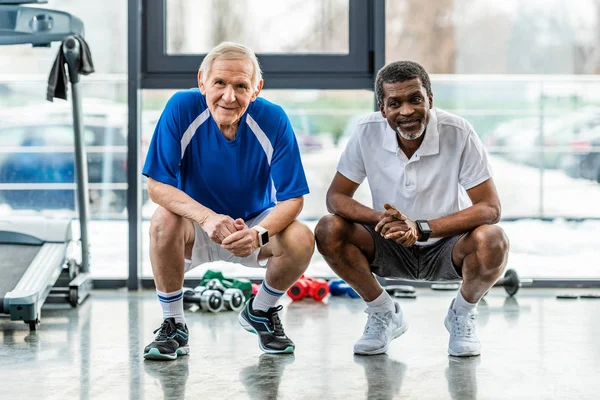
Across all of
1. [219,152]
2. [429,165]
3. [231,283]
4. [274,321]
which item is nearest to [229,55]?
[219,152]

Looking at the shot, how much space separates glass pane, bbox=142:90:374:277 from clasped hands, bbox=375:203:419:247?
186cm

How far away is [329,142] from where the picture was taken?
15.4 ft

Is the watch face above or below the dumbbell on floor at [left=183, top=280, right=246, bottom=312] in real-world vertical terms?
above

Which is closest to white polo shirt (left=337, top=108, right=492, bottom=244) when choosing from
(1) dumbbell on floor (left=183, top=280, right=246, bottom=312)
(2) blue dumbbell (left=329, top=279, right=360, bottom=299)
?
(1) dumbbell on floor (left=183, top=280, right=246, bottom=312)

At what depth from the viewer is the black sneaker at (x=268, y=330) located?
2.92 metres

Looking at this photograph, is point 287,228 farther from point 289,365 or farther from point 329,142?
point 329,142

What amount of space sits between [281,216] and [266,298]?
295 millimetres

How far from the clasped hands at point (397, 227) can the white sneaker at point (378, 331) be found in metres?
0.32

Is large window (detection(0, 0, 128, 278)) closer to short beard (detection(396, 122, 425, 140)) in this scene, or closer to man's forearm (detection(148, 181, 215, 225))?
A: man's forearm (detection(148, 181, 215, 225))

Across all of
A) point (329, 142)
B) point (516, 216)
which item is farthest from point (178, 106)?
point (516, 216)

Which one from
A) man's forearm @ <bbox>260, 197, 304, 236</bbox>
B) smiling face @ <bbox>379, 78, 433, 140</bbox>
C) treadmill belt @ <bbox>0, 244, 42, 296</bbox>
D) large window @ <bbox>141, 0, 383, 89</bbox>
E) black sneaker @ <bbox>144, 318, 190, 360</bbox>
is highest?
large window @ <bbox>141, 0, 383, 89</bbox>

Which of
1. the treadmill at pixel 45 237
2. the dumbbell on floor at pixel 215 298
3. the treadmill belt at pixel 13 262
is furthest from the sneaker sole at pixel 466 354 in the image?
the treadmill belt at pixel 13 262

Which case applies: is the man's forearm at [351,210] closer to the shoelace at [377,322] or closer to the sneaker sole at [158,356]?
the shoelace at [377,322]

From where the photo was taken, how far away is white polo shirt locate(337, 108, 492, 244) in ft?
9.45
